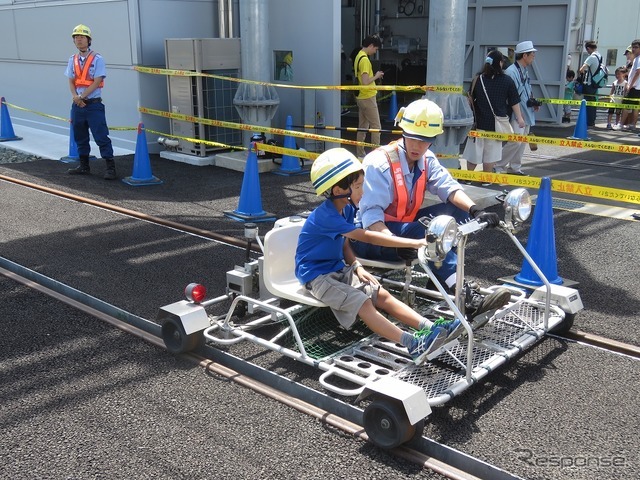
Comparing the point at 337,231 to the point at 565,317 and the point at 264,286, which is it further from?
the point at 565,317

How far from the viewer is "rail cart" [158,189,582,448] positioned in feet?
11.8

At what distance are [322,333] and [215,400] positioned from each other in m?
1.04

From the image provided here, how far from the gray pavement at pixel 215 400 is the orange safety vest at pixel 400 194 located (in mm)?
1232

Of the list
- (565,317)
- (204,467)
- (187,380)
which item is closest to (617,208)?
(565,317)

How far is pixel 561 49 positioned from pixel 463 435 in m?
13.2

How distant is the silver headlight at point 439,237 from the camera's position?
12.1 ft

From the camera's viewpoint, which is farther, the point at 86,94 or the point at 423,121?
the point at 86,94

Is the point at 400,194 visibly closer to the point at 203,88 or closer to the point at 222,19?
the point at 203,88

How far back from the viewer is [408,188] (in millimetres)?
4891

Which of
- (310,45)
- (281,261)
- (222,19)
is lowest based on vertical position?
(281,261)

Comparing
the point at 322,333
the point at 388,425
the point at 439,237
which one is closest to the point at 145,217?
the point at 322,333

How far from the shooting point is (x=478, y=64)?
53.3ft

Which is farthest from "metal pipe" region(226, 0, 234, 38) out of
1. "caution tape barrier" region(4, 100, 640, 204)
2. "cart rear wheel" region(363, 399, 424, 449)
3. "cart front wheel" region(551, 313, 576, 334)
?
"cart rear wheel" region(363, 399, 424, 449)

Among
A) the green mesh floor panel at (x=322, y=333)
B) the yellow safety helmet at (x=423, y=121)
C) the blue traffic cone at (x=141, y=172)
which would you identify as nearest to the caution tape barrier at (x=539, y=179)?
the blue traffic cone at (x=141, y=172)
